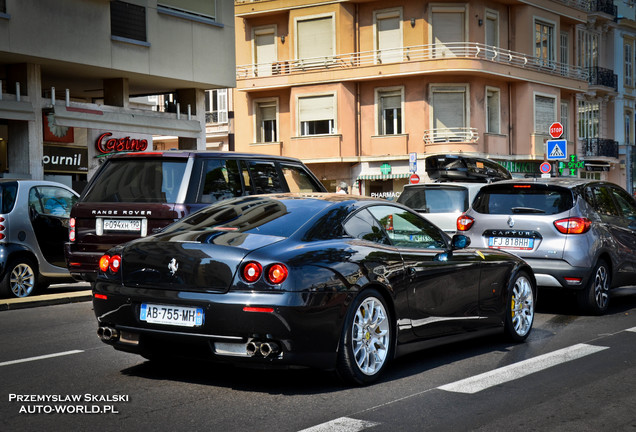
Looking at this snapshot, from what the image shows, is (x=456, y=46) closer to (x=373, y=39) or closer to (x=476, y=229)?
(x=373, y=39)

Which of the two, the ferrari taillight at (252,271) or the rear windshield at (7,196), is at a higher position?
the rear windshield at (7,196)

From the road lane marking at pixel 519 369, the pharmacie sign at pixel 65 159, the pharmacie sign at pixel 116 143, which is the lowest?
the road lane marking at pixel 519 369

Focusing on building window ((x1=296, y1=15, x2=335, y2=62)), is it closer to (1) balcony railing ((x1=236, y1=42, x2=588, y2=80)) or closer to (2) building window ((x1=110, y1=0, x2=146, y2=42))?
(1) balcony railing ((x1=236, y1=42, x2=588, y2=80))

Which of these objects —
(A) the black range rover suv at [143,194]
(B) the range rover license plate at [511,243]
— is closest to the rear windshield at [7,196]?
(A) the black range rover suv at [143,194]

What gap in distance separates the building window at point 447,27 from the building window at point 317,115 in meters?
5.31

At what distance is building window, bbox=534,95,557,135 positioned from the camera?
42.2 metres

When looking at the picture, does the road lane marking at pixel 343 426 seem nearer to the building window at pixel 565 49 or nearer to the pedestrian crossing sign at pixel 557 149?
the pedestrian crossing sign at pixel 557 149

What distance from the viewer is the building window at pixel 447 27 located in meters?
39.0

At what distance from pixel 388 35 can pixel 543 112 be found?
875 cm

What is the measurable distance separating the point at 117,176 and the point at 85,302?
324cm

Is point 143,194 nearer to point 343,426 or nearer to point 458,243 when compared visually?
point 458,243

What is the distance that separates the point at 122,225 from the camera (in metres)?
9.70

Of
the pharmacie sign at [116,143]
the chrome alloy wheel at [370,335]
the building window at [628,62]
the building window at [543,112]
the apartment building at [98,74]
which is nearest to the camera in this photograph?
the chrome alloy wheel at [370,335]

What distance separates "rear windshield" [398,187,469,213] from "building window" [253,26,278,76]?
27815 millimetres
